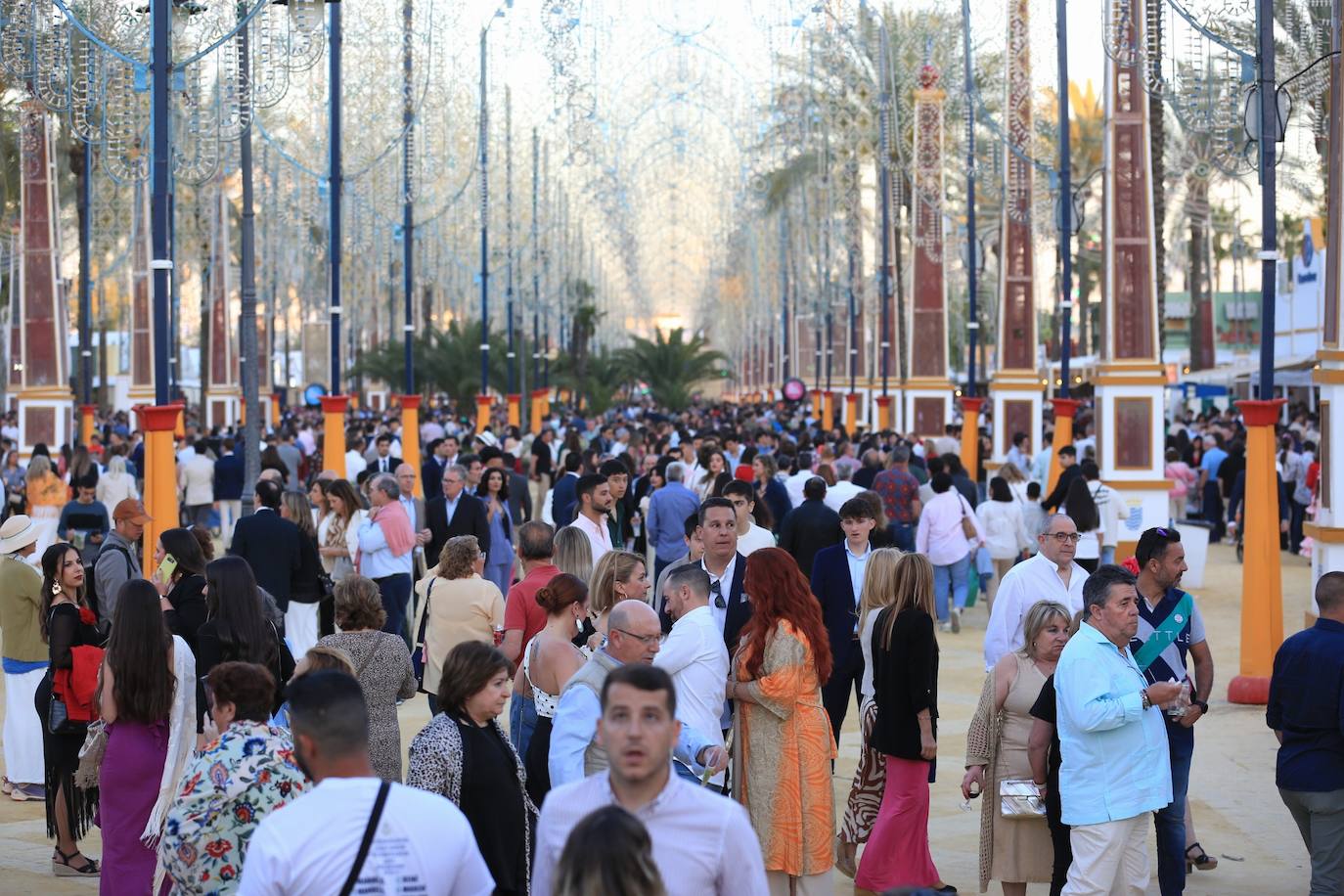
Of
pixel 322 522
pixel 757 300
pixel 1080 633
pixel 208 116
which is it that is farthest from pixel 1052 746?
pixel 757 300

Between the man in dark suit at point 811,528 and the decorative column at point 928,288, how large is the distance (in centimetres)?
2280

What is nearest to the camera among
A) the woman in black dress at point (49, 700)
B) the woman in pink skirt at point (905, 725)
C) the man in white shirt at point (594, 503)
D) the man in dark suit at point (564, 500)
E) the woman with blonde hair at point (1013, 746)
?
the woman with blonde hair at point (1013, 746)

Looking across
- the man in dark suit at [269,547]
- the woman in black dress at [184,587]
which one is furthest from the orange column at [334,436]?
the woman in black dress at [184,587]

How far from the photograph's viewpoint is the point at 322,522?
14.1m

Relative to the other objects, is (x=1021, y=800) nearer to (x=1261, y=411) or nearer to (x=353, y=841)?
(x=353, y=841)

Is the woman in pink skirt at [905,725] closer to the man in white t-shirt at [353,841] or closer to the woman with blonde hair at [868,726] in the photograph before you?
the woman with blonde hair at [868,726]

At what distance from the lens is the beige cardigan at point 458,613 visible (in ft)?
32.8

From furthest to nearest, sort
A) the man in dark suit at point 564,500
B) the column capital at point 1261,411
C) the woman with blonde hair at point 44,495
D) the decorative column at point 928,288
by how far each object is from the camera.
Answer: the decorative column at point 928,288
the woman with blonde hair at point 44,495
the man in dark suit at point 564,500
the column capital at point 1261,411

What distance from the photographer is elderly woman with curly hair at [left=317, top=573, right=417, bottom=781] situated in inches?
302

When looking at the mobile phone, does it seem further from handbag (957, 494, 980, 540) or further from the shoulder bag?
handbag (957, 494, 980, 540)

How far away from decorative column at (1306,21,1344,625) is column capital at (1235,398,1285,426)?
33cm

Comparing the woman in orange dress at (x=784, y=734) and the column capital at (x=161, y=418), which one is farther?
the column capital at (x=161, y=418)

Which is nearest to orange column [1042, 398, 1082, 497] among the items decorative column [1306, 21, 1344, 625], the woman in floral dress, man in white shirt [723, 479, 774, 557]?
decorative column [1306, 21, 1344, 625]

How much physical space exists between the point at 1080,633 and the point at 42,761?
21.2ft
